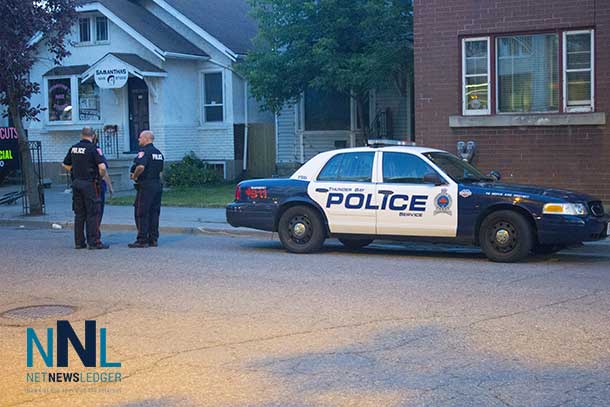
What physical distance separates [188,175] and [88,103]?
4.69 metres

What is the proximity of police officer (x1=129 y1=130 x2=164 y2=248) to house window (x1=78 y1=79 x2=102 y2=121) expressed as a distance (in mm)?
14875

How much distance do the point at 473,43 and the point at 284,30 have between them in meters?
6.62

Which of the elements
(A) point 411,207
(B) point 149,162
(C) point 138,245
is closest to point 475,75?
(A) point 411,207

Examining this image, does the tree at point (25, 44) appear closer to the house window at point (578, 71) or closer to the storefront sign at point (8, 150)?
the storefront sign at point (8, 150)

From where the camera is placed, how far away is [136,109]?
28.1 metres

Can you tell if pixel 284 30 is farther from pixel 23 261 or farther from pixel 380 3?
pixel 23 261

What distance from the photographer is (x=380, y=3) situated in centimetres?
2180

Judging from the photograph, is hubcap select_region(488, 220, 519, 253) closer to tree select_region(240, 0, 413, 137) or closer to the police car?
the police car

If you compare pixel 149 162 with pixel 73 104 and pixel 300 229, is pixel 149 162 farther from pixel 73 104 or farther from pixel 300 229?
pixel 73 104

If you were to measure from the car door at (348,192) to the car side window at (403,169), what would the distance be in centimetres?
23

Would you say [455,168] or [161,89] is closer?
[455,168]

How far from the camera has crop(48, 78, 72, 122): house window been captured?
92.2 ft

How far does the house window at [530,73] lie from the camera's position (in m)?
16.7

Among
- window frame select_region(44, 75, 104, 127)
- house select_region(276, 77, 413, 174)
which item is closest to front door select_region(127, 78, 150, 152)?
window frame select_region(44, 75, 104, 127)
